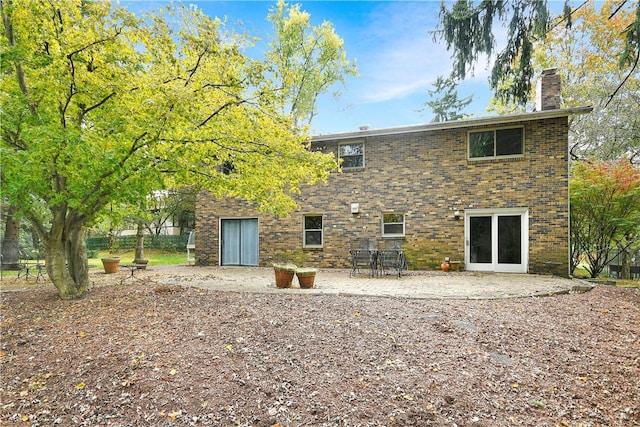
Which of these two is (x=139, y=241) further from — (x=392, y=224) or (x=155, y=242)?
(x=155, y=242)

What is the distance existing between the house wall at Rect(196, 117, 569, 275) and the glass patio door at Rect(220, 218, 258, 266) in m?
0.36

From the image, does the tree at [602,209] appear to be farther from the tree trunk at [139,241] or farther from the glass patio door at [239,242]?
the tree trunk at [139,241]

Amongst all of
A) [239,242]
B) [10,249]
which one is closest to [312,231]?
[239,242]

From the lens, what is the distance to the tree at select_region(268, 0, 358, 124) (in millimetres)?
21281

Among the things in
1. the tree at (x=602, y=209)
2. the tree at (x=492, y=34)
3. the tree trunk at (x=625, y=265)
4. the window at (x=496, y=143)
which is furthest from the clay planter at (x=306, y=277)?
the tree trunk at (x=625, y=265)

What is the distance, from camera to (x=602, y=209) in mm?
10211

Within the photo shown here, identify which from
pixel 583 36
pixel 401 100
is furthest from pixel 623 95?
pixel 401 100

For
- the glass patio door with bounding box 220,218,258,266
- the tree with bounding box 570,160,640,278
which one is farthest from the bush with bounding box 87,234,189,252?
the tree with bounding box 570,160,640,278

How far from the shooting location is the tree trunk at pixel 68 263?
21.6 ft

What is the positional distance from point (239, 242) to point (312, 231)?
323 centimetres

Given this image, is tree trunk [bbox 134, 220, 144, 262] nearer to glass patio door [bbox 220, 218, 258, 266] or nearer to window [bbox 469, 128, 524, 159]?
glass patio door [bbox 220, 218, 258, 266]

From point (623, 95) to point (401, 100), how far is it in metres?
10.4

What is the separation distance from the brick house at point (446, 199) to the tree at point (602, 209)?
73 centimetres

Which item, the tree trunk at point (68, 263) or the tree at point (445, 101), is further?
the tree at point (445, 101)
